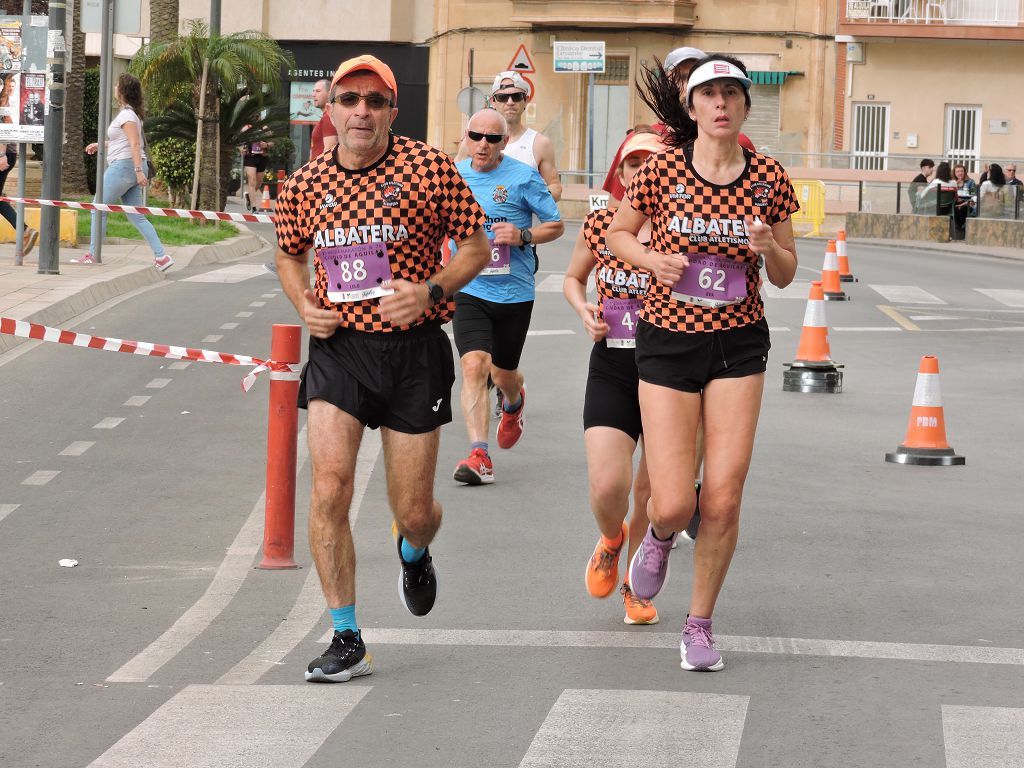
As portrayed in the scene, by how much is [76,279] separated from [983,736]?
570 inches

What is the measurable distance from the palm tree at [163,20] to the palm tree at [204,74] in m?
0.72

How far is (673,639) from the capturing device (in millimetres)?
6477

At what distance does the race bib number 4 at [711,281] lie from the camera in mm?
6008

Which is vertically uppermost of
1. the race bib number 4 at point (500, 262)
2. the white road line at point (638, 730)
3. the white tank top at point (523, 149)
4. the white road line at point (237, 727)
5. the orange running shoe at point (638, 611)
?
the white tank top at point (523, 149)

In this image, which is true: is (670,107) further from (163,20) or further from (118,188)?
(163,20)

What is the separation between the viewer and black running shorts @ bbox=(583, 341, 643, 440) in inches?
265

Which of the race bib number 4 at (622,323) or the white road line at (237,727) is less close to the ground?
the race bib number 4 at (622,323)

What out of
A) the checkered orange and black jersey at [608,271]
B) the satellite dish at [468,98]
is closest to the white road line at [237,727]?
the checkered orange and black jersey at [608,271]

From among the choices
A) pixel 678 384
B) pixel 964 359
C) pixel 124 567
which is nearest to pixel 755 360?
Result: pixel 678 384

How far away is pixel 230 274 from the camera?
22391mm

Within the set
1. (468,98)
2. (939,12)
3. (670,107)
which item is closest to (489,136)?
(670,107)

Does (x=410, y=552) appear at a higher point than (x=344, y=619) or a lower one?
higher

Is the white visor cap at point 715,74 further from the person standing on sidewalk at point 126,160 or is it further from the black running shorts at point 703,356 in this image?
the person standing on sidewalk at point 126,160

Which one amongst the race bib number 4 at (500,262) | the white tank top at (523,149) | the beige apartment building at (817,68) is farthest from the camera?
the beige apartment building at (817,68)
